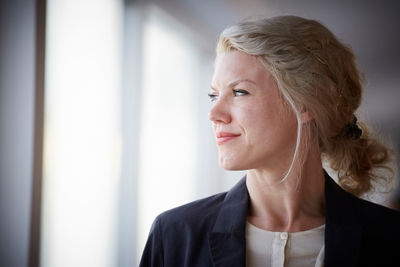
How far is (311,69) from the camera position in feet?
3.78

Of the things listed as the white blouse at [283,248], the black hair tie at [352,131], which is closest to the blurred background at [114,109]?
the black hair tie at [352,131]

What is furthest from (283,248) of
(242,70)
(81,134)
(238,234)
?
(81,134)

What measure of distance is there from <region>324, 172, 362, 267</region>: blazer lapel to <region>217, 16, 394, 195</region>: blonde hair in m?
0.19

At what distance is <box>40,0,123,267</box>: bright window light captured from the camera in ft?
4.80

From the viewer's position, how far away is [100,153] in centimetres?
182

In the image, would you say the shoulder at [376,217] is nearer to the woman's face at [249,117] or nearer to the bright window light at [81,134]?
the woman's face at [249,117]

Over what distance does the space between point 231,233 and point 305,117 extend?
0.42 metres

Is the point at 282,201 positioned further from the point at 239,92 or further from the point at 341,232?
the point at 239,92

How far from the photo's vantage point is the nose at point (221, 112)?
1136 millimetres

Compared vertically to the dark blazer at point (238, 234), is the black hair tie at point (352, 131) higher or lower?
higher

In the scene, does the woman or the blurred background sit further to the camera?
the blurred background

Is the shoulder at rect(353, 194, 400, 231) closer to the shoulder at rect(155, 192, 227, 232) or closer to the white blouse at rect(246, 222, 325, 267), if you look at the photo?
the white blouse at rect(246, 222, 325, 267)

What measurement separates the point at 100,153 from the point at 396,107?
136 cm

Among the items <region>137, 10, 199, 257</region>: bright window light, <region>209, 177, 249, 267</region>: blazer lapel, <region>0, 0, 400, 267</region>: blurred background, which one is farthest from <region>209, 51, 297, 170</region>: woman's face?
<region>137, 10, 199, 257</region>: bright window light
